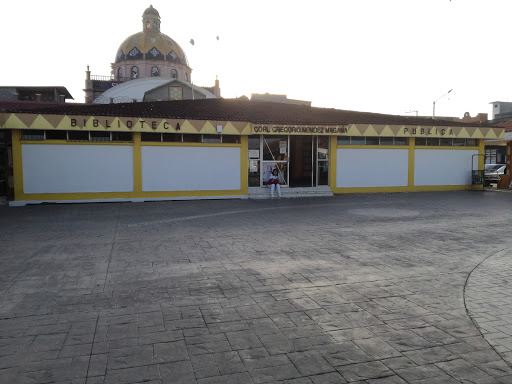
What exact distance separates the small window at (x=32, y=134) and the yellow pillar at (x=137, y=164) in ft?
12.2

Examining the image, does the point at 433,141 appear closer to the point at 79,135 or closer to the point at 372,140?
the point at 372,140

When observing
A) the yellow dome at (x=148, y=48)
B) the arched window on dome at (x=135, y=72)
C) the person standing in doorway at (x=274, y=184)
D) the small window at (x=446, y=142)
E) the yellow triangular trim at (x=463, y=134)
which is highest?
the yellow dome at (x=148, y=48)

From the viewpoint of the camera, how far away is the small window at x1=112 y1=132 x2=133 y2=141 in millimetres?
17719

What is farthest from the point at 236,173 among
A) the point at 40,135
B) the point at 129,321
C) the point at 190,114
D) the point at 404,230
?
the point at 129,321

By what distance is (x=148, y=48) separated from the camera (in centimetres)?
6231

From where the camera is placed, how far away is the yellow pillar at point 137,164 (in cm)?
1789

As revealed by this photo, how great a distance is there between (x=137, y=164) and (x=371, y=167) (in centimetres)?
1205

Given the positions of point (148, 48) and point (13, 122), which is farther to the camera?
point (148, 48)

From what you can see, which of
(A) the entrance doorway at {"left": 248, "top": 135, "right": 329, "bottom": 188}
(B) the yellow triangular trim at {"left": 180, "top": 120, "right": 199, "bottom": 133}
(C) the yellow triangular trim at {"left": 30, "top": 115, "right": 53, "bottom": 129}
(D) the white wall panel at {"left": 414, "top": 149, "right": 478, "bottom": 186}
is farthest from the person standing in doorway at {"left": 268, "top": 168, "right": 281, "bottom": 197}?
(C) the yellow triangular trim at {"left": 30, "top": 115, "right": 53, "bottom": 129}

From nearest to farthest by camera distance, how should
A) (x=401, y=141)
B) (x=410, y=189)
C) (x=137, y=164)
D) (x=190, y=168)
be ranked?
(x=137, y=164), (x=190, y=168), (x=401, y=141), (x=410, y=189)

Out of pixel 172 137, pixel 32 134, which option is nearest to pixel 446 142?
pixel 172 137

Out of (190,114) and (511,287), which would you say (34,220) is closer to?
(190,114)

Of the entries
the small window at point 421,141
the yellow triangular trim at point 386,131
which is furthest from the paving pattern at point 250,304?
the small window at point 421,141

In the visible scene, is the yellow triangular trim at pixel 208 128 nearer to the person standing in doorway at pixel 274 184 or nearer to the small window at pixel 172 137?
the small window at pixel 172 137
